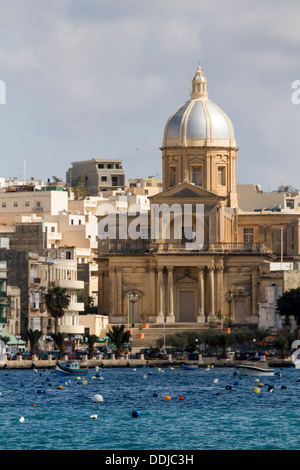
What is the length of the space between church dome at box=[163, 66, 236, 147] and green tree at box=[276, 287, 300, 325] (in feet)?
79.8

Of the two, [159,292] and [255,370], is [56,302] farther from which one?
[255,370]

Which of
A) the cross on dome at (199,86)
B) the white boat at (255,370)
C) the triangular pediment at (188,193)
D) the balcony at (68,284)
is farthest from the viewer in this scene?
the cross on dome at (199,86)

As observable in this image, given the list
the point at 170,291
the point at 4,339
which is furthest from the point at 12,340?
the point at 170,291

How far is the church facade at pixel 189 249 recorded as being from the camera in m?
168

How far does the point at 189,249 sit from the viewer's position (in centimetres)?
A: 16812

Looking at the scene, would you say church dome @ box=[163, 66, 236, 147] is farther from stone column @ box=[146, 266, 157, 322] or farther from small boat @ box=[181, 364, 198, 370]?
small boat @ box=[181, 364, 198, 370]

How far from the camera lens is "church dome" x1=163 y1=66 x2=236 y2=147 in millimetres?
173625

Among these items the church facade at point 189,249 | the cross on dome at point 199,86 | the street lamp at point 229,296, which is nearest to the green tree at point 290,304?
the church facade at point 189,249

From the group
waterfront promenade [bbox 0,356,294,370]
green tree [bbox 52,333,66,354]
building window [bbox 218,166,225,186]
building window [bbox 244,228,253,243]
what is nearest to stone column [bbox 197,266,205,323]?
building window [bbox 218,166,225,186]

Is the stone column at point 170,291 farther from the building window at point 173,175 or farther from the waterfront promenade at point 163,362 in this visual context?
the waterfront promenade at point 163,362

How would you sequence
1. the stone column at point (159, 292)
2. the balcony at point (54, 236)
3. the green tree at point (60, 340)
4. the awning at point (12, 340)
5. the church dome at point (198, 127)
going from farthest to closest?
1. the balcony at point (54, 236)
2. the church dome at point (198, 127)
3. the stone column at point (159, 292)
4. the green tree at point (60, 340)
5. the awning at point (12, 340)

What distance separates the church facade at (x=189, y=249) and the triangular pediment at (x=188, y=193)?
0.32 feet

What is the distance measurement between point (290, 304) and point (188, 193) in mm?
20496

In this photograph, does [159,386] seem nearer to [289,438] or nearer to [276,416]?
[276,416]
